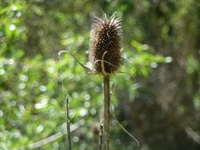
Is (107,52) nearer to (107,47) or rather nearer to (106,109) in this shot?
(107,47)

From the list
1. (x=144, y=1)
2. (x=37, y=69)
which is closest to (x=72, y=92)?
(x=37, y=69)

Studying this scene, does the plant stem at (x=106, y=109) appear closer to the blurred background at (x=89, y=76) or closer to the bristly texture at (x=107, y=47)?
the bristly texture at (x=107, y=47)

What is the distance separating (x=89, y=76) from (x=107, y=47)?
255cm

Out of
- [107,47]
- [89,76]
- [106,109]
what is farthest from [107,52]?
[89,76]

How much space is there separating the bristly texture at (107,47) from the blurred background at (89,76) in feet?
2.31

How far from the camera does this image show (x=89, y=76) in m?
4.64

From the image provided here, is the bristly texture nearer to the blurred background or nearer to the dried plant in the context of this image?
the dried plant

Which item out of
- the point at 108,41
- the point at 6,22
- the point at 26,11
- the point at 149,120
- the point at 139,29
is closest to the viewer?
the point at 108,41

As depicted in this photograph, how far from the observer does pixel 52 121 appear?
14.0 ft

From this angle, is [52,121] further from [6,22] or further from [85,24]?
[85,24]

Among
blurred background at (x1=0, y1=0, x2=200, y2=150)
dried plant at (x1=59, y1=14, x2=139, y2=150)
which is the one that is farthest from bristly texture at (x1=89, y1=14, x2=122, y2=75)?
blurred background at (x1=0, y1=0, x2=200, y2=150)

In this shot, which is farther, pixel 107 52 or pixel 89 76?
pixel 89 76

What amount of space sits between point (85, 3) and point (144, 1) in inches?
27.5

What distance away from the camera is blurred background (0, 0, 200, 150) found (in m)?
4.09
